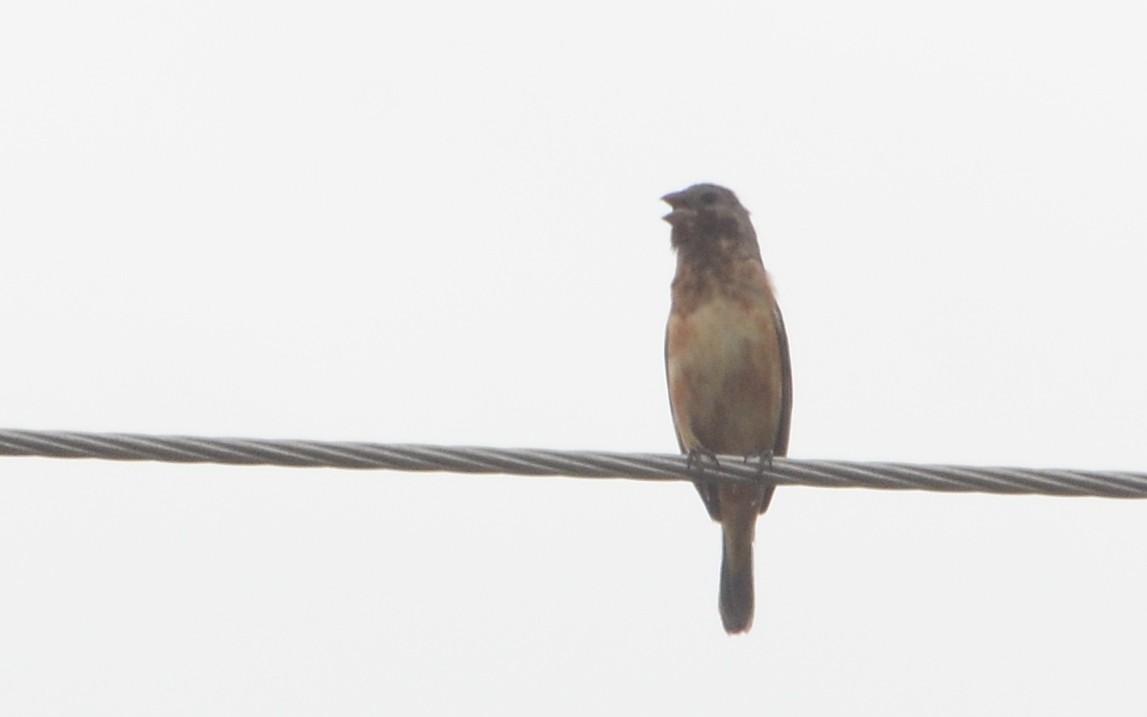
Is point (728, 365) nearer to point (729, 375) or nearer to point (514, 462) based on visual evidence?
point (729, 375)

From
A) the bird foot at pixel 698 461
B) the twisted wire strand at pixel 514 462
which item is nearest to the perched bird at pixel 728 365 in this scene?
the bird foot at pixel 698 461

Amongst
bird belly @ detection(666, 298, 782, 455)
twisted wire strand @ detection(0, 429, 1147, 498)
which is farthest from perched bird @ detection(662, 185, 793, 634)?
twisted wire strand @ detection(0, 429, 1147, 498)

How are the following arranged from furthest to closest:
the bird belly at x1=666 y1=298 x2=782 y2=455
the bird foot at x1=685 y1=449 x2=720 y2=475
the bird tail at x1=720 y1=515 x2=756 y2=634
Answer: the bird tail at x1=720 y1=515 x2=756 y2=634
the bird belly at x1=666 y1=298 x2=782 y2=455
the bird foot at x1=685 y1=449 x2=720 y2=475

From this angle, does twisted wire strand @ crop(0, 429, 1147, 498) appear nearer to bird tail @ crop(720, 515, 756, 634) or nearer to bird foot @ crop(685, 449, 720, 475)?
bird foot @ crop(685, 449, 720, 475)

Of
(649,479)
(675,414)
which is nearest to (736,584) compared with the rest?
(675,414)

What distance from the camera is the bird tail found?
27.7ft

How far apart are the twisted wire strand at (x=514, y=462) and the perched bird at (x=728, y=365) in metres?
2.52

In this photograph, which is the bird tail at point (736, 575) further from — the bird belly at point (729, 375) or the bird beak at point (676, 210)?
the bird beak at point (676, 210)

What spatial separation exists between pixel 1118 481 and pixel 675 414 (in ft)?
11.2

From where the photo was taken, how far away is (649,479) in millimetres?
5270

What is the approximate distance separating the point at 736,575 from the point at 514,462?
12.3 ft

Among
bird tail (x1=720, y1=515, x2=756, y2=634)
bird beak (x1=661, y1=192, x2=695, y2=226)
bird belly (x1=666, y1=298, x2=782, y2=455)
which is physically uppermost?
bird beak (x1=661, y1=192, x2=695, y2=226)

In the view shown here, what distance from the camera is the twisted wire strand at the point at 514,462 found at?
4.72m

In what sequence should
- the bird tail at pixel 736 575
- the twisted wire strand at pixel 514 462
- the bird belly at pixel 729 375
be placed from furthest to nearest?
the bird tail at pixel 736 575 < the bird belly at pixel 729 375 < the twisted wire strand at pixel 514 462
